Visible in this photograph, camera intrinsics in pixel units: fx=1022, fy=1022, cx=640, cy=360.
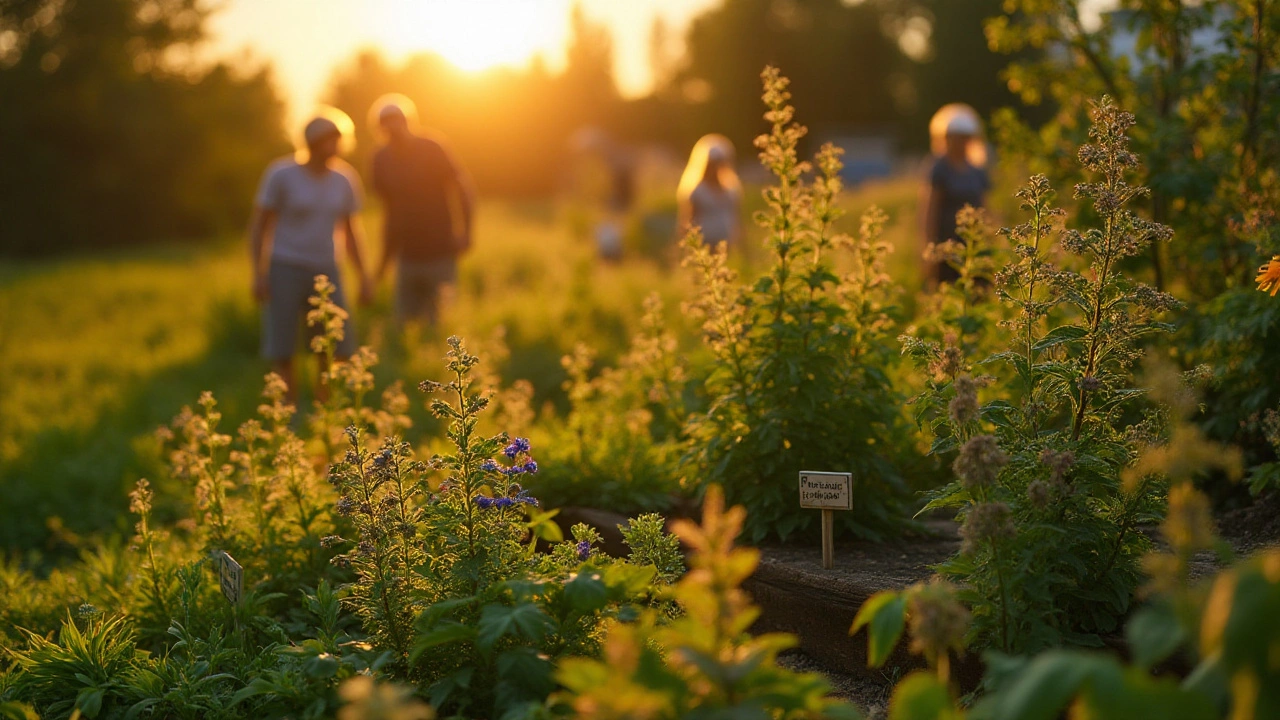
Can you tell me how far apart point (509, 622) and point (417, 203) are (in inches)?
232

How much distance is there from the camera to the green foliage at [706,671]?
1.69 meters

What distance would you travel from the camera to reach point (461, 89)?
201ft

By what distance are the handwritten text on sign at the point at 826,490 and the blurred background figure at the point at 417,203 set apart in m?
5.08

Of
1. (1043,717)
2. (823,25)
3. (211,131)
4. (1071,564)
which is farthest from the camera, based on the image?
(823,25)

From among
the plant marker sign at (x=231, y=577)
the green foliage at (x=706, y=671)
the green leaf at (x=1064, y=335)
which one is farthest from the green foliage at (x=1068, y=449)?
the plant marker sign at (x=231, y=577)

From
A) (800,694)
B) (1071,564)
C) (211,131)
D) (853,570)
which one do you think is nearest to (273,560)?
(853,570)

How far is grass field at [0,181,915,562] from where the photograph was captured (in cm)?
641

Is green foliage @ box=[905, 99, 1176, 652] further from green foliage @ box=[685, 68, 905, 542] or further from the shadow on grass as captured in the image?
the shadow on grass

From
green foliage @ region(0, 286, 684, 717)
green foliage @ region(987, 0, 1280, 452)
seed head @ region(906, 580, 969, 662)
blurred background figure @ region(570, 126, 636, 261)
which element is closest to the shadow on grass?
green foliage @ region(0, 286, 684, 717)

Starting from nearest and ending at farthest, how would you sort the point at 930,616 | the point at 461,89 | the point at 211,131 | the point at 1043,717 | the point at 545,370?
1. the point at 1043,717
2. the point at 930,616
3. the point at 545,370
4. the point at 211,131
5. the point at 461,89

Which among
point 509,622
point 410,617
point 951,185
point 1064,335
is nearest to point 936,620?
point 509,622

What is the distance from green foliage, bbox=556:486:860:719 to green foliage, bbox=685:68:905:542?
1.65 metres

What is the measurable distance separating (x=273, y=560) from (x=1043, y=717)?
2.91 meters

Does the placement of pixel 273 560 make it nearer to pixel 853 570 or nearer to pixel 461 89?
pixel 853 570
